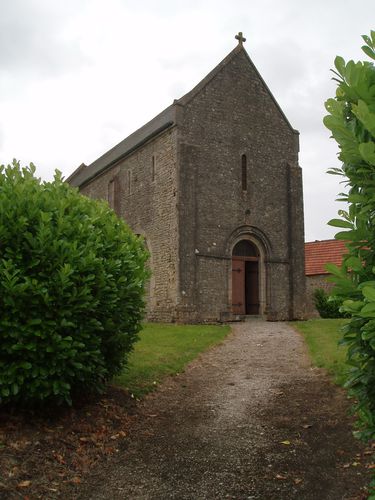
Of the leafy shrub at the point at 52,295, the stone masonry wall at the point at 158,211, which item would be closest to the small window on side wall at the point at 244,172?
the stone masonry wall at the point at 158,211

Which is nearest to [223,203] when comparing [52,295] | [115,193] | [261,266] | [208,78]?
[261,266]

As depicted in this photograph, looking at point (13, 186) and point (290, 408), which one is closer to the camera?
point (13, 186)

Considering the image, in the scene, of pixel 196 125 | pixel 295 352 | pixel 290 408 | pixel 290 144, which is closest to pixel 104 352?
pixel 290 408

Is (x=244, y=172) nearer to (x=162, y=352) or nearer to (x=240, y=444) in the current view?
(x=162, y=352)

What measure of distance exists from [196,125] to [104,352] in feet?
50.5

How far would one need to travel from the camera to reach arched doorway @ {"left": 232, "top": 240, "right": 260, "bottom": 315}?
21500 millimetres

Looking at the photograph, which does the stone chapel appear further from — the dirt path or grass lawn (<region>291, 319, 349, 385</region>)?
the dirt path

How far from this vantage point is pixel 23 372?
5.85 m

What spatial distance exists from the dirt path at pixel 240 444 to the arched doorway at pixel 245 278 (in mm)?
11073

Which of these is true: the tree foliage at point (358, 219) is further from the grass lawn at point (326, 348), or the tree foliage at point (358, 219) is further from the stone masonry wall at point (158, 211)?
the stone masonry wall at point (158, 211)

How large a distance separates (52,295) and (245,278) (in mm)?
16865

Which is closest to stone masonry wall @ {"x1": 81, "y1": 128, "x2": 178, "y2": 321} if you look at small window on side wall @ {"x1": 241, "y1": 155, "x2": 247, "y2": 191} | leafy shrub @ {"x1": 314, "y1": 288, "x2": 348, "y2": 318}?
small window on side wall @ {"x1": 241, "y1": 155, "x2": 247, "y2": 191}

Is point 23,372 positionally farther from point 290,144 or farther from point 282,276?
point 290,144

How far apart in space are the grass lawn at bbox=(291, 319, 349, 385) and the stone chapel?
372 cm
